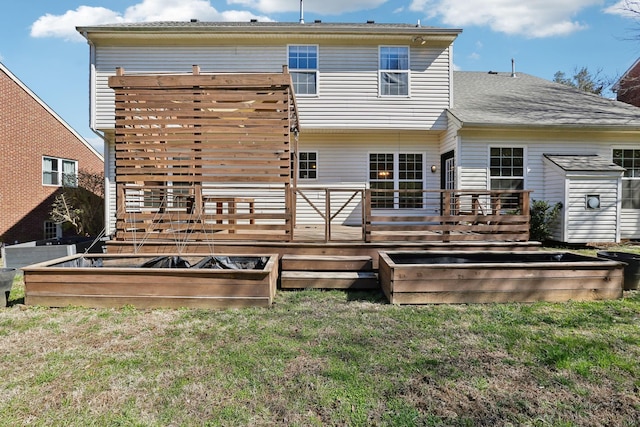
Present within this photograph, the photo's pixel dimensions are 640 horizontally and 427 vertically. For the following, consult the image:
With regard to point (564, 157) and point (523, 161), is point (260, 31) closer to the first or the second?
point (523, 161)

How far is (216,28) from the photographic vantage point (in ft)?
31.8

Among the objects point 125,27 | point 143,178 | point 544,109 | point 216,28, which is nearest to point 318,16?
point 216,28

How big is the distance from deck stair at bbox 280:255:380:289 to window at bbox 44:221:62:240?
11.8 meters

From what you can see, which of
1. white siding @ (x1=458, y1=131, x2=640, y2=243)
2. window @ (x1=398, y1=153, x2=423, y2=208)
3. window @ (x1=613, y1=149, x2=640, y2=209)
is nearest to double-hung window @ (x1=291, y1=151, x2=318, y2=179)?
window @ (x1=398, y1=153, x2=423, y2=208)

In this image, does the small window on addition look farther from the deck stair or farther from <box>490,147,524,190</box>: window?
the deck stair

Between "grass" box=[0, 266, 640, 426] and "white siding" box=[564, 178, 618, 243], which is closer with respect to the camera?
"grass" box=[0, 266, 640, 426]

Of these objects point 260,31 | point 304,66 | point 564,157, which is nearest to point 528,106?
point 564,157

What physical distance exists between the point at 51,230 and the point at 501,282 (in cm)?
1588

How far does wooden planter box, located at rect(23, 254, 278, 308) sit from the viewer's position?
4285mm

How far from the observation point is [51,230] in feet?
45.0

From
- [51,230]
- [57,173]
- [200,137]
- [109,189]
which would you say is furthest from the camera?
[57,173]

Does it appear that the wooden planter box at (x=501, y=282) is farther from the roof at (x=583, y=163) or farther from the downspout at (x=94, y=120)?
the downspout at (x=94, y=120)

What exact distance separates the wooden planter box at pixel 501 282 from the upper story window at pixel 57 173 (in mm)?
14522

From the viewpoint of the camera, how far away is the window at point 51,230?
1312 cm
